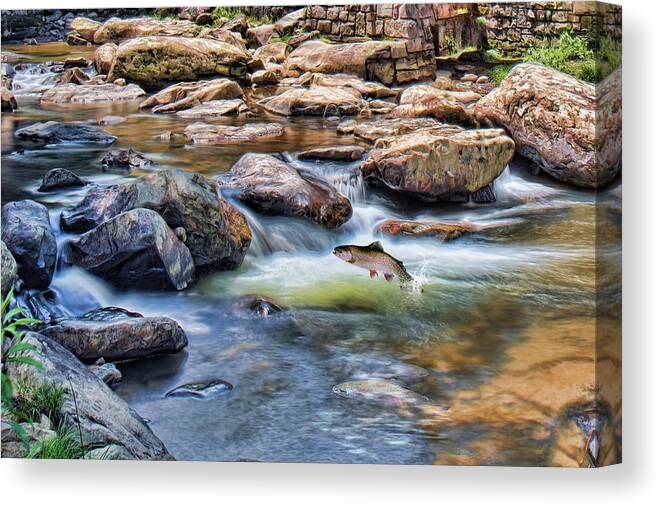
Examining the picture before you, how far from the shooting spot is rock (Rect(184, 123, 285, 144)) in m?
4.95

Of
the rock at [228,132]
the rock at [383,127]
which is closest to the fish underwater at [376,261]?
the rock at [383,127]

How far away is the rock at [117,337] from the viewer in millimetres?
4680

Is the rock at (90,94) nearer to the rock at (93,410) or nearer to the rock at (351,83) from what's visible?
the rock at (351,83)

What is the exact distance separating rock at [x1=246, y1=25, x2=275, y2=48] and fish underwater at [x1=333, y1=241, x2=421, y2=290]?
1210mm

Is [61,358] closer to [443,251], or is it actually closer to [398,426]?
[398,426]

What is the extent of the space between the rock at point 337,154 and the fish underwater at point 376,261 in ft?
1.56

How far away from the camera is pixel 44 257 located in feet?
15.6

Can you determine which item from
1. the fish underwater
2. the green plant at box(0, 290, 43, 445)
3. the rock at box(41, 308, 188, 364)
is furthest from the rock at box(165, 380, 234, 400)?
the fish underwater

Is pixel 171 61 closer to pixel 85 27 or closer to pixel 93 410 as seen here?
pixel 85 27

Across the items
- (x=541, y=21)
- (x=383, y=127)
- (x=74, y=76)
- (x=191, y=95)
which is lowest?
(x=383, y=127)

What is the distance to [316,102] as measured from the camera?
16.5 ft

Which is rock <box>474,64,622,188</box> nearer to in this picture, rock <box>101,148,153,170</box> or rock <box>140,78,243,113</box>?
rock <box>140,78,243,113</box>

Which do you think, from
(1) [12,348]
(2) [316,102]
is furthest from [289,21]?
(1) [12,348]

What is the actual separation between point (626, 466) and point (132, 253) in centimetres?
274
